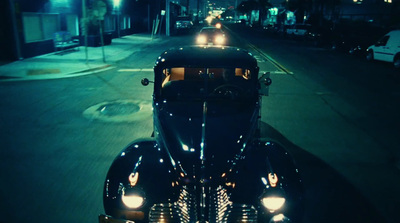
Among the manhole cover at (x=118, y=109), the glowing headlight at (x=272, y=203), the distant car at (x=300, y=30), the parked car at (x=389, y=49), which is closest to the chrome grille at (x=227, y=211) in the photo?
the glowing headlight at (x=272, y=203)

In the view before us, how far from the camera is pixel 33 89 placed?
11.3 metres

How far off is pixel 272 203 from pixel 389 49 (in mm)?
18626

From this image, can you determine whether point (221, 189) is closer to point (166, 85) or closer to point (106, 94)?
point (166, 85)

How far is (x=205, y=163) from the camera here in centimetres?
349

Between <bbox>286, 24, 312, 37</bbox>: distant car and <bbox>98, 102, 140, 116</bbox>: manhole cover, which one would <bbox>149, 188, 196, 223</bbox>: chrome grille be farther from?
<bbox>286, 24, 312, 37</bbox>: distant car

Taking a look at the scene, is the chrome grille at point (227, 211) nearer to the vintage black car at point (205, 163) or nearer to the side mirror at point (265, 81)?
the vintage black car at point (205, 163)

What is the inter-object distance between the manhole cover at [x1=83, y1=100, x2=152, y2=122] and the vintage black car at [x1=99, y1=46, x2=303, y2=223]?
3.92m

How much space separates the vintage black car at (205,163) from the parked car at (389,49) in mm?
16695

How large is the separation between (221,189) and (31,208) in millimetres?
2623

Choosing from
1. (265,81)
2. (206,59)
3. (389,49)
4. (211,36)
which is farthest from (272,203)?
(211,36)

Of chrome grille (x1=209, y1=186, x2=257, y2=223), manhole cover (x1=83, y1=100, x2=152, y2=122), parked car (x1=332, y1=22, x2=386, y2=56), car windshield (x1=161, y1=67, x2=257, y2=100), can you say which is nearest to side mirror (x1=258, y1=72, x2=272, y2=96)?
car windshield (x1=161, y1=67, x2=257, y2=100)

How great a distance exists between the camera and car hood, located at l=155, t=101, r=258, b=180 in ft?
11.7

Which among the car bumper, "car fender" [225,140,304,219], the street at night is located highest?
"car fender" [225,140,304,219]

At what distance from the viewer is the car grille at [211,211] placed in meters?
3.26
